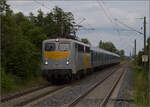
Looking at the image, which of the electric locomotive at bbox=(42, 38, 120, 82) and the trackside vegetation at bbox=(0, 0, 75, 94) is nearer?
the trackside vegetation at bbox=(0, 0, 75, 94)

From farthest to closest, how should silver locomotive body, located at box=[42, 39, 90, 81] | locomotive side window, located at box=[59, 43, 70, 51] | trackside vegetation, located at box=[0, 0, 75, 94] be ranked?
1. locomotive side window, located at box=[59, 43, 70, 51]
2. silver locomotive body, located at box=[42, 39, 90, 81]
3. trackside vegetation, located at box=[0, 0, 75, 94]

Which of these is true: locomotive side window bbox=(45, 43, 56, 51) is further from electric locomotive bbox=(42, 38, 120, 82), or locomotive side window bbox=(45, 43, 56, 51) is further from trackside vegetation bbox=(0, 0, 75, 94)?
trackside vegetation bbox=(0, 0, 75, 94)

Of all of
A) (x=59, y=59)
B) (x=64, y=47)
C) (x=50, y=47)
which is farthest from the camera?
(x=50, y=47)

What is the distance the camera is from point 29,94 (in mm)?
15242

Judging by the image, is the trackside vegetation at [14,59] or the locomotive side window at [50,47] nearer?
the trackside vegetation at [14,59]

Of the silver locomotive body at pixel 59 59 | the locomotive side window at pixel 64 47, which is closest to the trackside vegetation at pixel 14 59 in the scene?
the silver locomotive body at pixel 59 59

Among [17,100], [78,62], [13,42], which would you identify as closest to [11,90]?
[17,100]

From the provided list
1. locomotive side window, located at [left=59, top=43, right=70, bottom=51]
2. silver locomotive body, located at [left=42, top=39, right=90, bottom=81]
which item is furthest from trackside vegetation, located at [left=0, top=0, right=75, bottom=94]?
locomotive side window, located at [left=59, top=43, right=70, bottom=51]

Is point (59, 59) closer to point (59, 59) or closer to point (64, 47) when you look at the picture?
point (59, 59)

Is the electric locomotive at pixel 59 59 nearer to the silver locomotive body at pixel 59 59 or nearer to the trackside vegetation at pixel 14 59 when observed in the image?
the silver locomotive body at pixel 59 59

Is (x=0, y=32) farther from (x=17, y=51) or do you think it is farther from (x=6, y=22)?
(x=17, y=51)

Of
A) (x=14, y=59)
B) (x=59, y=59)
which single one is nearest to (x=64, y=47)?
(x=59, y=59)

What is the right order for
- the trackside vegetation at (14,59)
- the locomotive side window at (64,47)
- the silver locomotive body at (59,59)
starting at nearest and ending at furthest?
the trackside vegetation at (14,59)
the silver locomotive body at (59,59)
the locomotive side window at (64,47)

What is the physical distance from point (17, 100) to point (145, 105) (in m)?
5.42
